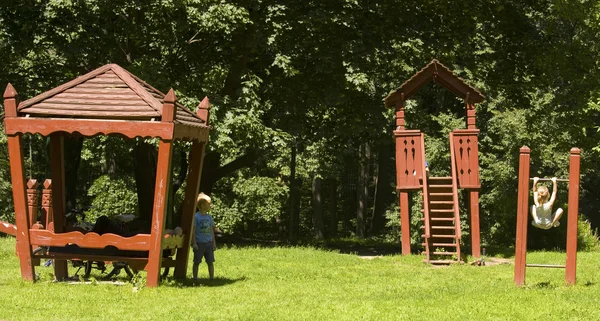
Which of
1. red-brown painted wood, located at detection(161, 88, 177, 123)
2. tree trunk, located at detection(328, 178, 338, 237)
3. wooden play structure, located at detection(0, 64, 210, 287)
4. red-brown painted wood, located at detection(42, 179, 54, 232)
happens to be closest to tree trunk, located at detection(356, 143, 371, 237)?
tree trunk, located at detection(328, 178, 338, 237)

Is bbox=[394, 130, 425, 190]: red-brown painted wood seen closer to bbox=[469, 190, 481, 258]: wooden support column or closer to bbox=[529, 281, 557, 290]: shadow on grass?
bbox=[469, 190, 481, 258]: wooden support column

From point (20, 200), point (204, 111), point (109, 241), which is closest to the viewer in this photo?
point (109, 241)

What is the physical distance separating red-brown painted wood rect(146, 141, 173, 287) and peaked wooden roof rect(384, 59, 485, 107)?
11053mm

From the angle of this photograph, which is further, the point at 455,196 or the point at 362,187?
the point at 362,187

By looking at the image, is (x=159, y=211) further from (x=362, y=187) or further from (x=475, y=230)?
(x=362, y=187)

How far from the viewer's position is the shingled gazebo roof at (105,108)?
1393 centimetres

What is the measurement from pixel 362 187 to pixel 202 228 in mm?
31104

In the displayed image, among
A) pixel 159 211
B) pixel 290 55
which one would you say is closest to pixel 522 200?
pixel 159 211

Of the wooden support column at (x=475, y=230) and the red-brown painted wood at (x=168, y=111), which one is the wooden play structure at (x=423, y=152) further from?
the red-brown painted wood at (x=168, y=111)

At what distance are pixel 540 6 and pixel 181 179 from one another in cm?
1246

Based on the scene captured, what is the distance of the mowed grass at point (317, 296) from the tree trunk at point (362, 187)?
26793 millimetres

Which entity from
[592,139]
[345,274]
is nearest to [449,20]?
[592,139]

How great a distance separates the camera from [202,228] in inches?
611

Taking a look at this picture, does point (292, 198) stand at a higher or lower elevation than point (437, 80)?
lower
